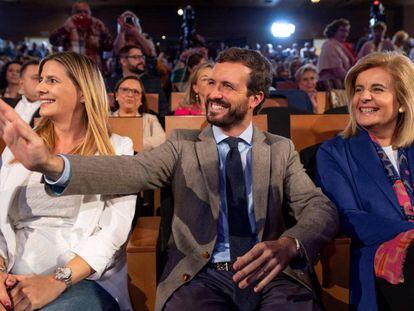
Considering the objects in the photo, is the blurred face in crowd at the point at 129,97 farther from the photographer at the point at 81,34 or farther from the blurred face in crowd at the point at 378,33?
the blurred face in crowd at the point at 378,33

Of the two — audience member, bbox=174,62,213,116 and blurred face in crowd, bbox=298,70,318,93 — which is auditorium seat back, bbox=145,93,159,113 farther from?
blurred face in crowd, bbox=298,70,318,93

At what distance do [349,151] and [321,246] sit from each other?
0.49 meters

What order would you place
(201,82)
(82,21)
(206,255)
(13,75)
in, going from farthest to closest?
(82,21), (13,75), (201,82), (206,255)

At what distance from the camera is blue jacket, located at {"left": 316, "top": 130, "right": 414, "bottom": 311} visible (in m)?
1.49

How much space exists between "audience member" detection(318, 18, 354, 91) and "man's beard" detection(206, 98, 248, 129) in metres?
3.55

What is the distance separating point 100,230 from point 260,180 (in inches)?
20.5

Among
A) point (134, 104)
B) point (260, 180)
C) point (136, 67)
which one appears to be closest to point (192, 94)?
point (134, 104)

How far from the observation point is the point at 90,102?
1.58 m

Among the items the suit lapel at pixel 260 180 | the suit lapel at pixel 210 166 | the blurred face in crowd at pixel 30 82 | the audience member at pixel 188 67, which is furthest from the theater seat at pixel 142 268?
the audience member at pixel 188 67

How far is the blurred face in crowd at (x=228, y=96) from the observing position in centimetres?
159

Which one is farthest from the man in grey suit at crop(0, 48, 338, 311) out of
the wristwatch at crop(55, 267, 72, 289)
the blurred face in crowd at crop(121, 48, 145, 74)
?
the blurred face in crowd at crop(121, 48, 145, 74)

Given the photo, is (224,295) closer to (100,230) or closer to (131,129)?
(100,230)

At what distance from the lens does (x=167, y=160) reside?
60.1 inches

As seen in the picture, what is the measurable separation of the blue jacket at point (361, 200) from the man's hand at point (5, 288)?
1016 millimetres
